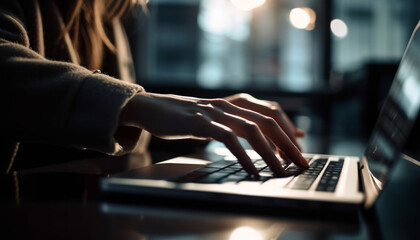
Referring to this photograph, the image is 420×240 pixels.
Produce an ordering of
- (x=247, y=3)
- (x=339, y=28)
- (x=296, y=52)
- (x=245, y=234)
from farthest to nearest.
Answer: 1. (x=296, y=52)
2. (x=339, y=28)
3. (x=247, y=3)
4. (x=245, y=234)

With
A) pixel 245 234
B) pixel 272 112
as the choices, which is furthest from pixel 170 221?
pixel 272 112

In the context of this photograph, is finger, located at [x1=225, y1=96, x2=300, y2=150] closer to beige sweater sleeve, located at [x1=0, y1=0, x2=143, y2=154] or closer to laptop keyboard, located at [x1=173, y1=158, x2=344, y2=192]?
laptop keyboard, located at [x1=173, y1=158, x2=344, y2=192]

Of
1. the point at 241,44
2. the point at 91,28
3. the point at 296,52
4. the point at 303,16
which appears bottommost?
the point at 296,52

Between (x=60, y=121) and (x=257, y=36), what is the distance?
6454mm

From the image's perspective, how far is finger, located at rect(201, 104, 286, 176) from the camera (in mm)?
447

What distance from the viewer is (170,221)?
294 millimetres

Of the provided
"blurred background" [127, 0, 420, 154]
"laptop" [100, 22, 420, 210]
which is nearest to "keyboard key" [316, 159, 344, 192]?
"laptop" [100, 22, 420, 210]

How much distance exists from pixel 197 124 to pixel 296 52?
6285 mm

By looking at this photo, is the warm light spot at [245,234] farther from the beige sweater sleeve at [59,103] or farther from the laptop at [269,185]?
the beige sweater sleeve at [59,103]

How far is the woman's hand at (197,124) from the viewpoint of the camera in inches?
17.2

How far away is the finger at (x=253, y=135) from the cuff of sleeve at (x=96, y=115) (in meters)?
0.12

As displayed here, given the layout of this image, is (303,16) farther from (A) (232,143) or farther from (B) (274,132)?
(A) (232,143)

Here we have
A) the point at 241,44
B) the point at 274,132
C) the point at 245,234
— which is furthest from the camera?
the point at 241,44

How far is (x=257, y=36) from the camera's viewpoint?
664cm
